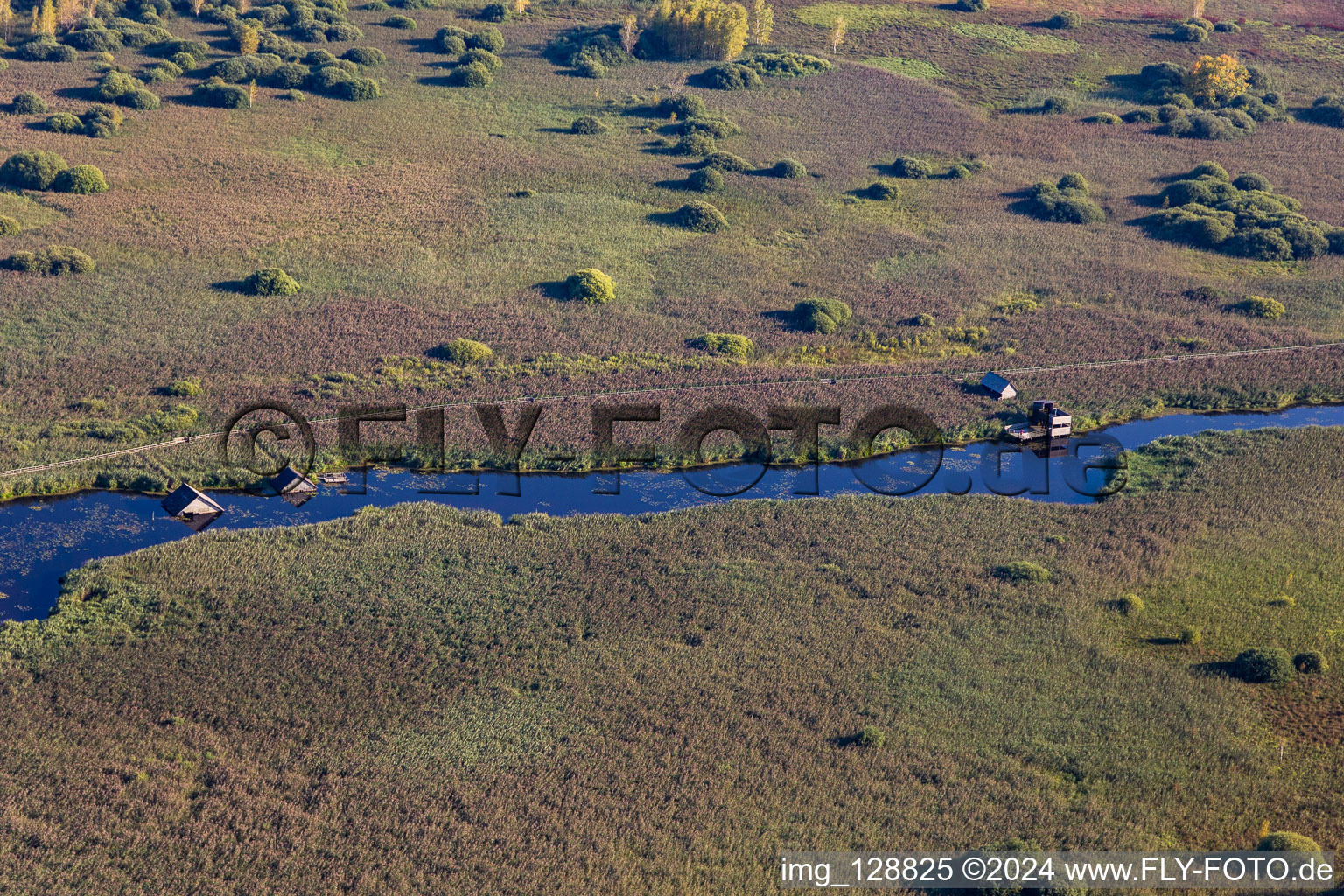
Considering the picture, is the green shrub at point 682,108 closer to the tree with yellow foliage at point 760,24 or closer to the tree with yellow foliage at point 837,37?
the tree with yellow foliage at point 760,24

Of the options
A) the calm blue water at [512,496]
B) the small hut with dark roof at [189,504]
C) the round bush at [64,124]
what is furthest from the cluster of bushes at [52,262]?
the small hut with dark roof at [189,504]

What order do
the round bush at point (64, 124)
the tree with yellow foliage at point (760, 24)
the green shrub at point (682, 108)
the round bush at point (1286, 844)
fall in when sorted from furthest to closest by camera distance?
the tree with yellow foliage at point (760, 24)
the green shrub at point (682, 108)
the round bush at point (64, 124)
the round bush at point (1286, 844)

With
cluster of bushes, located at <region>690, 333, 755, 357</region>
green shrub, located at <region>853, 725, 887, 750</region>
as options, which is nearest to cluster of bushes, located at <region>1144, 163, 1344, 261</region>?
cluster of bushes, located at <region>690, 333, 755, 357</region>

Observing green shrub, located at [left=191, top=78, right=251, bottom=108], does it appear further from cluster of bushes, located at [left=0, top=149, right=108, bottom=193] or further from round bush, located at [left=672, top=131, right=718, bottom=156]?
round bush, located at [left=672, top=131, right=718, bottom=156]

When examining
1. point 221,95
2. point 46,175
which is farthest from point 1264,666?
point 221,95

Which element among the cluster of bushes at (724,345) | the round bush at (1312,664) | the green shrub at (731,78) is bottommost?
the round bush at (1312,664)
